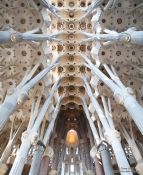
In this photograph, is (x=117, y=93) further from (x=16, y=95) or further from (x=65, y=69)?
(x=65, y=69)

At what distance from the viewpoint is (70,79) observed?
65.3 ft

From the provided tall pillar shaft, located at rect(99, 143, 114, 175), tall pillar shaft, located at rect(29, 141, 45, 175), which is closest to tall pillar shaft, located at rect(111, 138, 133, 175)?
tall pillar shaft, located at rect(99, 143, 114, 175)

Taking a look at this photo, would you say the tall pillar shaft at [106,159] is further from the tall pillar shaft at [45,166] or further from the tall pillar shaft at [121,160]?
the tall pillar shaft at [45,166]

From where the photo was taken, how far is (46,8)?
1557 centimetres

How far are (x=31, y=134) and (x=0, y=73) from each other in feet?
17.1

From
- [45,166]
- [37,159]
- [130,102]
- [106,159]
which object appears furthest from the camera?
[45,166]

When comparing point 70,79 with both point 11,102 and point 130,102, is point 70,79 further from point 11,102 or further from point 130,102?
point 130,102

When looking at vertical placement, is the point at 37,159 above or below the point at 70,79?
below

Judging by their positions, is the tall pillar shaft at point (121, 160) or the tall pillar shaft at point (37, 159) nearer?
the tall pillar shaft at point (121, 160)

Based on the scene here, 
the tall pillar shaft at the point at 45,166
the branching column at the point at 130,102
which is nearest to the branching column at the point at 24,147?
the tall pillar shaft at the point at 45,166

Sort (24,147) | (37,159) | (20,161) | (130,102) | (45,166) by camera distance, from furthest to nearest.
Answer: (45,166) < (37,159) < (24,147) < (20,161) < (130,102)

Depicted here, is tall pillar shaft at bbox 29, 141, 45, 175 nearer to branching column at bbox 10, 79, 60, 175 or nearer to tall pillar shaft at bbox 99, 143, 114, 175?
branching column at bbox 10, 79, 60, 175

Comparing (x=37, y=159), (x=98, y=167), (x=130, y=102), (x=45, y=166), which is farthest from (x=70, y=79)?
(x=130, y=102)

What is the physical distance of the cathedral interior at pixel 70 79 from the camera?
1277 cm
